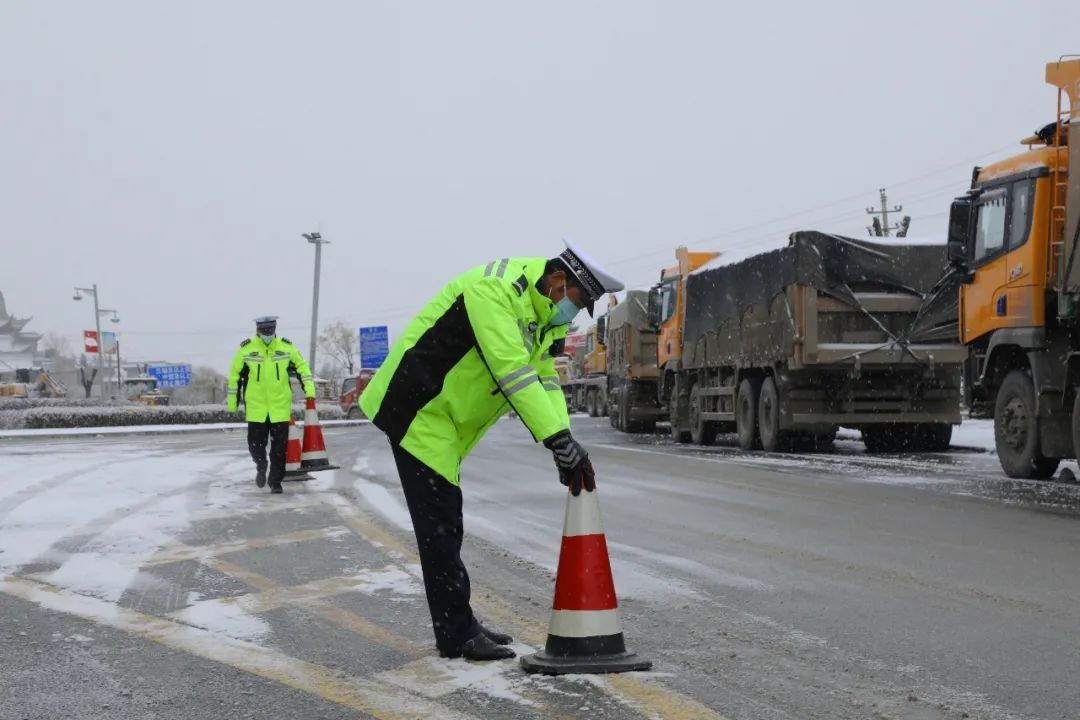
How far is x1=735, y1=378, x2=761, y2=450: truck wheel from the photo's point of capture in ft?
64.7

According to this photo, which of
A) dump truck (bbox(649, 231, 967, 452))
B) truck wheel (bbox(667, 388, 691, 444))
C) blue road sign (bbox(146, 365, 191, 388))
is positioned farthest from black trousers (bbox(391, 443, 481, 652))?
blue road sign (bbox(146, 365, 191, 388))

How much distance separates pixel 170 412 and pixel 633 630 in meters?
36.4

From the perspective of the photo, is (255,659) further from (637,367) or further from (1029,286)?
(637,367)

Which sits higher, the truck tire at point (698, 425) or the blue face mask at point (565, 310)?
the blue face mask at point (565, 310)

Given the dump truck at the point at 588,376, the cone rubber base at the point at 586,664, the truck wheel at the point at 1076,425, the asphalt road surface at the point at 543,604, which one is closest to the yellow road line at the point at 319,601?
the asphalt road surface at the point at 543,604

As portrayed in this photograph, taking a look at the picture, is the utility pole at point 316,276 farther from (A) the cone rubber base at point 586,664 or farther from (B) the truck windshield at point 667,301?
(A) the cone rubber base at point 586,664

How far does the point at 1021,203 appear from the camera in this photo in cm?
1239

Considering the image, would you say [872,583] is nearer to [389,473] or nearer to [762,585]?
[762,585]

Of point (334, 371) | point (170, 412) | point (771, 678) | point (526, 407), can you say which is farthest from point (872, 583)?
point (334, 371)

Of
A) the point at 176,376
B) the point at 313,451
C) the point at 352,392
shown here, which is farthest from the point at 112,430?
the point at 176,376

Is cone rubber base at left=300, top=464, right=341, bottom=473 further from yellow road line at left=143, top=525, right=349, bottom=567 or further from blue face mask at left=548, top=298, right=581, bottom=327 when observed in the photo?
blue face mask at left=548, top=298, right=581, bottom=327

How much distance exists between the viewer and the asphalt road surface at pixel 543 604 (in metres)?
4.30

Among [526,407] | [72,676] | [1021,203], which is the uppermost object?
[1021,203]

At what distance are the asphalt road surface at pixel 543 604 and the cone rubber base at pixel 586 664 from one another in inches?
2.0
